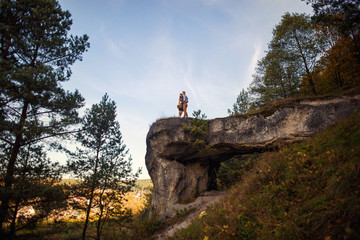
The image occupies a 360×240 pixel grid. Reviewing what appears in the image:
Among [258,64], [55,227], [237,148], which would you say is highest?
[258,64]

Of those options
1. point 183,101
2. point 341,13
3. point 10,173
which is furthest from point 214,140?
point 10,173

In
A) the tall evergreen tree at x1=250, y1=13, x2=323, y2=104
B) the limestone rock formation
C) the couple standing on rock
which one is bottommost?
the limestone rock formation

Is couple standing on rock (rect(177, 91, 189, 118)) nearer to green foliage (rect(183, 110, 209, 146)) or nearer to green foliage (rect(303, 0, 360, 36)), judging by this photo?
green foliage (rect(183, 110, 209, 146))

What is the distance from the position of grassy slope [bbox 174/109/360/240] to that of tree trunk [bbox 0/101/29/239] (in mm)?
7478

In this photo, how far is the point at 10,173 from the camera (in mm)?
8102

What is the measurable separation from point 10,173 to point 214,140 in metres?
10.8

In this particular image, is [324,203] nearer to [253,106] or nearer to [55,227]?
[55,227]

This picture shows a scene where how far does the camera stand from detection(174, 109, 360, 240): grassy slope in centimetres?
389

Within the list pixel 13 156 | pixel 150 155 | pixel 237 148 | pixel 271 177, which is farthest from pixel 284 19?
pixel 13 156

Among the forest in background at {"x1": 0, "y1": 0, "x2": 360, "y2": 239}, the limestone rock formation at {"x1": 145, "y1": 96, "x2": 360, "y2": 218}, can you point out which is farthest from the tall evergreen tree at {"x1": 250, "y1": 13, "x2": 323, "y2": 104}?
the limestone rock formation at {"x1": 145, "y1": 96, "x2": 360, "y2": 218}

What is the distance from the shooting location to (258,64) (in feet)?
58.0

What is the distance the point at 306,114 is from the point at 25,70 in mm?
13914

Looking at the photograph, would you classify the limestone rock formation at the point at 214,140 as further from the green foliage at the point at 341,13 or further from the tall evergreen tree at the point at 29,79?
the tall evergreen tree at the point at 29,79

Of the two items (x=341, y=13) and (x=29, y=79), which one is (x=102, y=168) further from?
(x=341, y=13)
